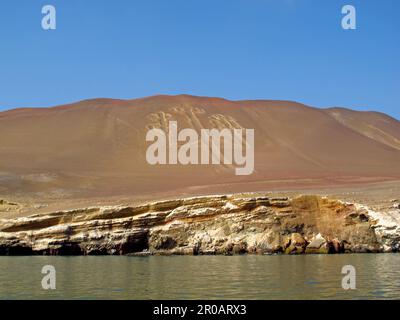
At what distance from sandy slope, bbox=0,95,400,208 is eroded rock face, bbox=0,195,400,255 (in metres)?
19.8

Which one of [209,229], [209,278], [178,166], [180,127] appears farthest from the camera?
[180,127]

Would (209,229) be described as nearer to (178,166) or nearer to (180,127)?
(178,166)

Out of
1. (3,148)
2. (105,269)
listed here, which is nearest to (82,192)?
(3,148)

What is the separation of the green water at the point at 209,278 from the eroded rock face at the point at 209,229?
3.72m

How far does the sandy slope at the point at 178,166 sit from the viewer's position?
66.8 metres

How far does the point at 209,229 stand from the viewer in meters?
36.4

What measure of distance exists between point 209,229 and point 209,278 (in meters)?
14.6

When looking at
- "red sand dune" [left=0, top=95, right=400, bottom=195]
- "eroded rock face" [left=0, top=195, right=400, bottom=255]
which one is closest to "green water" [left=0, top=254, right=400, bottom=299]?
"eroded rock face" [left=0, top=195, right=400, bottom=255]

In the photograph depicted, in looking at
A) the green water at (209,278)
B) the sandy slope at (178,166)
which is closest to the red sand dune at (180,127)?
the sandy slope at (178,166)

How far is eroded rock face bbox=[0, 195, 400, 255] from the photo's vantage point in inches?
1351

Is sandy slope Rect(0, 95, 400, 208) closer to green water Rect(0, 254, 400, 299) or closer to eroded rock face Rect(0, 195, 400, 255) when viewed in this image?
eroded rock face Rect(0, 195, 400, 255)

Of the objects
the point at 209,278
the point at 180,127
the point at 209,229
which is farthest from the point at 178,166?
the point at 209,278

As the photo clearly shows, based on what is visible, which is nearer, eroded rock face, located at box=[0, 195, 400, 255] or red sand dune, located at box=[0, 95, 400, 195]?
eroded rock face, located at box=[0, 195, 400, 255]
